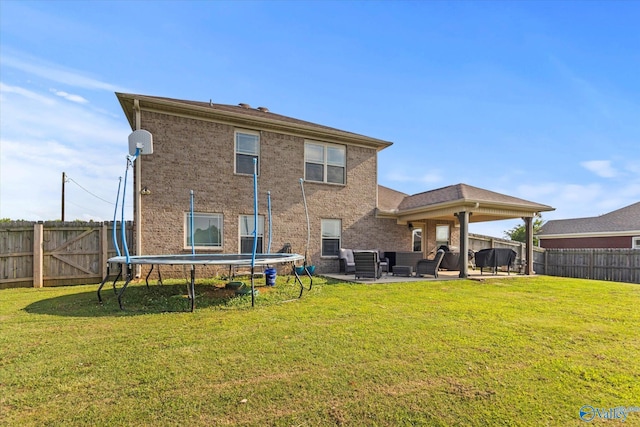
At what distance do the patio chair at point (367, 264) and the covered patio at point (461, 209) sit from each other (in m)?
3.49

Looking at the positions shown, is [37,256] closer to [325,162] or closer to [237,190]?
[237,190]

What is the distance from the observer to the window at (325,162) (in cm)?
1258

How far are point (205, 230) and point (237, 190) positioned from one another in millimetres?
1781

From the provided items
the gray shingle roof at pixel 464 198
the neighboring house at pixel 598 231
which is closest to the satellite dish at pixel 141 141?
the gray shingle roof at pixel 464 198

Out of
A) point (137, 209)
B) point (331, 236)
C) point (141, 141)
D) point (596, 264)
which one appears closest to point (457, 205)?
point (331, 236)

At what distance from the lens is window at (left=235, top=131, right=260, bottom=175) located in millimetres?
11413

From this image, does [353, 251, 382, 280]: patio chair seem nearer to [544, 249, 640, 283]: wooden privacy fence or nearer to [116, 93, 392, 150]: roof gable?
[116, 93, 392, 150]: roof gable

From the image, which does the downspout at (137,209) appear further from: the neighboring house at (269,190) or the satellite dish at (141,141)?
the satellite dish at (141,141)

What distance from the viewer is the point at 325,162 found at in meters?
12.8

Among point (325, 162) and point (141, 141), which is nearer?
point (141, 141)

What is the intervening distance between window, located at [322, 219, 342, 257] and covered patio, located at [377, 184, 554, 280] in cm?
205

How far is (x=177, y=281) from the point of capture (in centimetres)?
985

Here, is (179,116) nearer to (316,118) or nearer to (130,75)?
(130,75)

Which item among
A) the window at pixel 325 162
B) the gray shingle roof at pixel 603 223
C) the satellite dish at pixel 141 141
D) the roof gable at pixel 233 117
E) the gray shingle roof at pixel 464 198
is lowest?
the gray shingle roof at pixel 603 223
